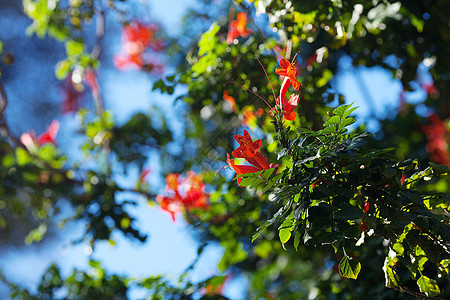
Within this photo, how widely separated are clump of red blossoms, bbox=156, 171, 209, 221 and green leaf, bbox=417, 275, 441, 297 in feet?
3.99

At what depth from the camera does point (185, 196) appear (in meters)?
2.02

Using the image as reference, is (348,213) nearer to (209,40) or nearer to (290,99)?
(290,99)

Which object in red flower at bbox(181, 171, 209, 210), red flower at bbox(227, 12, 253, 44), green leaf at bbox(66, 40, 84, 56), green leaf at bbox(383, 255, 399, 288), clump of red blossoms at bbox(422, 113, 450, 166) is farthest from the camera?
clump of red blossoms at bbox(422, 113, 450, 166)

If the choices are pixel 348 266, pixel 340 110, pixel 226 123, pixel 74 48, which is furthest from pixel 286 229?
pixel 74 48

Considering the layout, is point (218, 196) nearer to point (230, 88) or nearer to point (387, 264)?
point (230, 88)

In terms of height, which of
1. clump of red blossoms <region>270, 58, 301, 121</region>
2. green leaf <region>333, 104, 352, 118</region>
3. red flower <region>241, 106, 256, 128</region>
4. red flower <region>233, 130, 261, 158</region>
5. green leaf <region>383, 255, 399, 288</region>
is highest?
green leaf <region>333, 104, 352, 118</region>

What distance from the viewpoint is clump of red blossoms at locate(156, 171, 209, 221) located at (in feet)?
6.54

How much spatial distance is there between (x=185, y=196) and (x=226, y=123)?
0.41 m

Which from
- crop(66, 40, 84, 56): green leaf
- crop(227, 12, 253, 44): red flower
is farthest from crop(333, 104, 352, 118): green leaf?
crop(66, 40, 84, 56): green leaf

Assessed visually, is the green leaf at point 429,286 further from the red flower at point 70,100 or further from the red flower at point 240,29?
the red flower at point 70,100

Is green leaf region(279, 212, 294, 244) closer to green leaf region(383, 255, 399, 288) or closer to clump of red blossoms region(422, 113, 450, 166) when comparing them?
green leaf region(383, 255, 399, 288)

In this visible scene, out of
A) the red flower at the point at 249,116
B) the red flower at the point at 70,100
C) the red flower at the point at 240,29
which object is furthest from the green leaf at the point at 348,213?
the red flower at the point at 70,100

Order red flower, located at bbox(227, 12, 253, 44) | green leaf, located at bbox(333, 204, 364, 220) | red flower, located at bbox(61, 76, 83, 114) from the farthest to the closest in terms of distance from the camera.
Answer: red flower, located at bbox(61, 76, 83, 114)
red flower, located at bbox(227, 12, 253, 44)
green leaf, located at bbox(333, 204, 364, 220)

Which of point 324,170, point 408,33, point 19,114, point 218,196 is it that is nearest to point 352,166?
point 324,170
